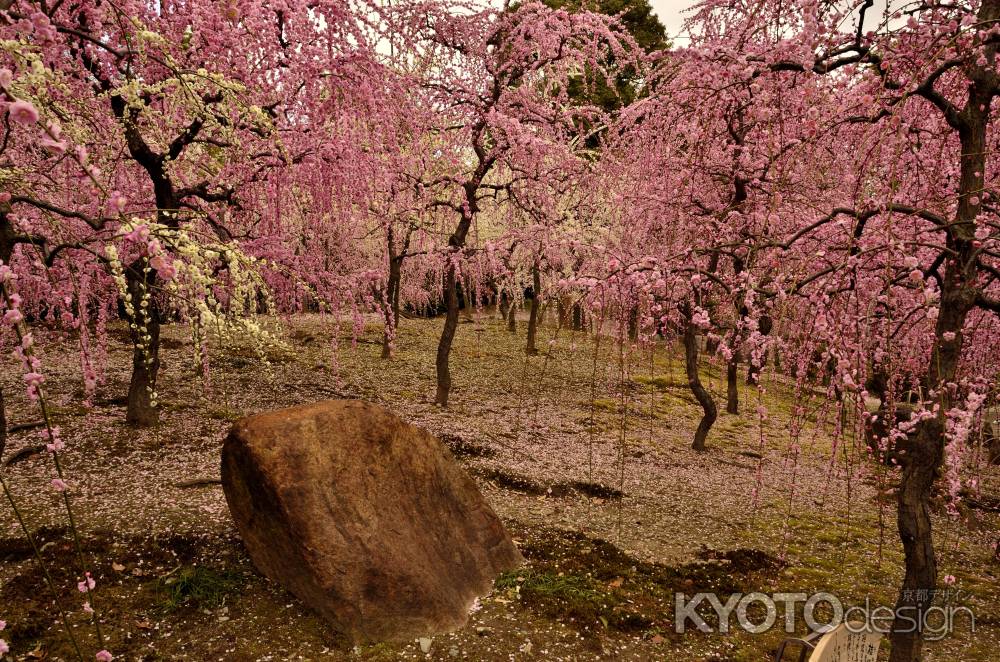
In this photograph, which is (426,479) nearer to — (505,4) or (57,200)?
(57,200)

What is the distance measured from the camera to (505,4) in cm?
974

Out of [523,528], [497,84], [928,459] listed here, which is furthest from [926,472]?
[497,84]

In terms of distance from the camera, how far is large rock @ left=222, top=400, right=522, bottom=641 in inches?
159

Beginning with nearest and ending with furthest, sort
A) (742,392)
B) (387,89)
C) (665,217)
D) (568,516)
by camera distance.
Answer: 1. (387,89)
2. (568,516)
3. (665,217)
4. (742,392)

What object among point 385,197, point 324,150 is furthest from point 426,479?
point 385,197

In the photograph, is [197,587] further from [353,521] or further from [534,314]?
[534,314]

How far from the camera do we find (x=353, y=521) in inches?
167

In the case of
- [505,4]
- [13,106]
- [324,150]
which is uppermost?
[505,4]

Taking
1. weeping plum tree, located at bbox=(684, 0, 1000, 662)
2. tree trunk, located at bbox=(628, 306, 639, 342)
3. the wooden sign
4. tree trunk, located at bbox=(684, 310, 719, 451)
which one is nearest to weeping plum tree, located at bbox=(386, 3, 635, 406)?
tree trunk, located at bbox=(628, 306, 639, 342)

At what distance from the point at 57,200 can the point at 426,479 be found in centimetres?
538

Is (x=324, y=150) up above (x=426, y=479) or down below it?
above

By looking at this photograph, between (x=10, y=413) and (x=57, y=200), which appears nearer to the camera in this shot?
(x=57, y=200)

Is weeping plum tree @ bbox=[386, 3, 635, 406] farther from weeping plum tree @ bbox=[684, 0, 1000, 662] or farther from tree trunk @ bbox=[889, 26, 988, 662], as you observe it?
tree trunk @ bbox=[889, 26, 988, 662]

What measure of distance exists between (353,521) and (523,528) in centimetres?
236
